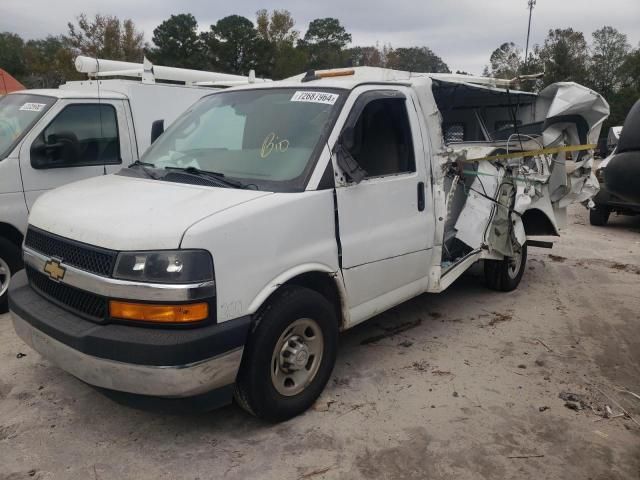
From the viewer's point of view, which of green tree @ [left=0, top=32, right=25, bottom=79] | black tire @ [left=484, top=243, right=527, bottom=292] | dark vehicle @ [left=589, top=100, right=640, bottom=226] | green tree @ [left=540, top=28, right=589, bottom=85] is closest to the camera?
dark vehicle @ [left=589, top=100, right=640, bottom=226]

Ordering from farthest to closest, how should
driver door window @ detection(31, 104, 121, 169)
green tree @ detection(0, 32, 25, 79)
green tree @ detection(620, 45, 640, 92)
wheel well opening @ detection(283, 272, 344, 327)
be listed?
green tree @ detection(620, 45, 640, 92)
green tree @ detection(0, 32, 25, 79)
driver door window @ detection(31, 104, 121, 169)
wheel well opening @ detection(283, 272, 344, 327)

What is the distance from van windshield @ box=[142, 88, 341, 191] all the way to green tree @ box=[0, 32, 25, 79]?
40.6m

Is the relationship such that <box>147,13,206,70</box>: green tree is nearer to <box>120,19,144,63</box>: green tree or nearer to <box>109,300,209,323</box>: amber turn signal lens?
<box>120,19,144,63</box>: green tree

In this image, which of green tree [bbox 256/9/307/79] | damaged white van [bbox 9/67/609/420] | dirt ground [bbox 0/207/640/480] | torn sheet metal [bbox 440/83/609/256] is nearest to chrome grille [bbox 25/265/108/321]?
damaged white van [bbox 9/67/609/420]

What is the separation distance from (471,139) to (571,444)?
4.22m

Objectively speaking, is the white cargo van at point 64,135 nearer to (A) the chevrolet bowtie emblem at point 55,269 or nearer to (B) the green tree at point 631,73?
(A) the chevrolet bowtie emblem at point 55,269

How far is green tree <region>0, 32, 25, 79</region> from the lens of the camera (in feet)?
130

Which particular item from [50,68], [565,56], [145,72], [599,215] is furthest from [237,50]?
[145,72]

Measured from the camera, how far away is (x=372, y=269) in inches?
148

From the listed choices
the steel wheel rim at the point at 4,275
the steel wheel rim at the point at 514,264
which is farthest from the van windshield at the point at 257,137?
the steel wheel rim at the point at 514,264

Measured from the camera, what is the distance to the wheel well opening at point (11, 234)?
505 cm

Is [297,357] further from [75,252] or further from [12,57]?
[12,57]

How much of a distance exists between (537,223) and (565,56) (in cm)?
5457

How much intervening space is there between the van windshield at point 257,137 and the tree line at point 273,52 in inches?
1164
